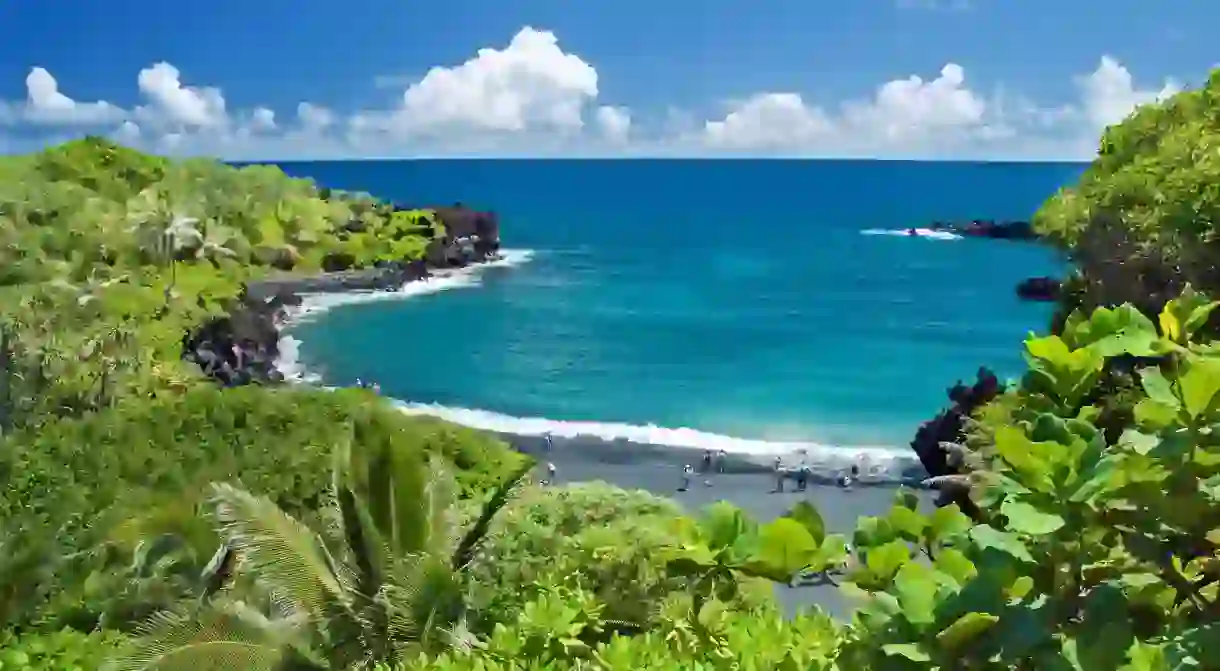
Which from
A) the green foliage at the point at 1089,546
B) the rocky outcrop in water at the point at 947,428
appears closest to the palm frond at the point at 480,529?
the green foliage at the point at 1089,546

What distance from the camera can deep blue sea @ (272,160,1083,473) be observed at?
24.7 m

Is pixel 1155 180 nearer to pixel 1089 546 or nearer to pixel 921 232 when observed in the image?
pixel 1089 546

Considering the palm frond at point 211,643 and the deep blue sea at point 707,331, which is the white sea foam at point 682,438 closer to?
the deep blue sea at point 707,331

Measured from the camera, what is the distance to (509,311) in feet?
127

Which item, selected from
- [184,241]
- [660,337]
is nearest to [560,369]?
[660,337]

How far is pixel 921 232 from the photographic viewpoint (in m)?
61.4

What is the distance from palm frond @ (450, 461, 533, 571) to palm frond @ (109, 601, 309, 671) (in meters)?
1.21

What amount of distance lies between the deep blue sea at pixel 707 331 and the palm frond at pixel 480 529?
8733 mm

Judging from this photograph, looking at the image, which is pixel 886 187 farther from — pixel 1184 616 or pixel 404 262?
pixel 1184 616

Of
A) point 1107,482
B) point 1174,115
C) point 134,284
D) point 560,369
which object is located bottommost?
point 560,369

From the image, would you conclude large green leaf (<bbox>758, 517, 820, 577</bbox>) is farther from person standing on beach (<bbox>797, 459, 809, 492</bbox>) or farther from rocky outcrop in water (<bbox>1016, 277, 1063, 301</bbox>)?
rocky outcrop in water (<bbox>1016, 277, 1063, 301</bbox>)

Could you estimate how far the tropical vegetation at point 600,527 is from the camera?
965 millimetres

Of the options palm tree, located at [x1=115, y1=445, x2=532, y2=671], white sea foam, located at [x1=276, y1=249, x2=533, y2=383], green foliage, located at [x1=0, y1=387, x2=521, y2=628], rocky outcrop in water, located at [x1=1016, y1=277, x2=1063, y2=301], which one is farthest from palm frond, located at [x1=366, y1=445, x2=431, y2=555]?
rocky outcrop in water, located at [x1=1016, y1=277, x2=1063, y2=301]

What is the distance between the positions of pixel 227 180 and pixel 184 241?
13034mm
